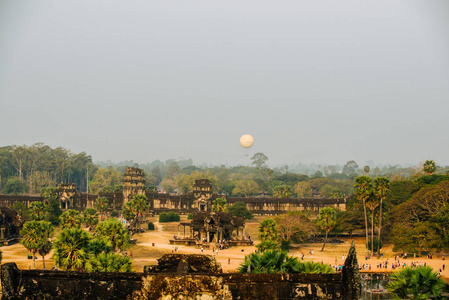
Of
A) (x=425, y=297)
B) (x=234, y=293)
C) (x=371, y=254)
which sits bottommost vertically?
(x=371, y=254)

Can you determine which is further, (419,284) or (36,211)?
(36,211)

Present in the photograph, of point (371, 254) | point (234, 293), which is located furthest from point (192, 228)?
point (234, 293)

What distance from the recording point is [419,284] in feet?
76.7

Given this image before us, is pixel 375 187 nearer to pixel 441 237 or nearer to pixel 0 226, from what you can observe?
pixel 441 237

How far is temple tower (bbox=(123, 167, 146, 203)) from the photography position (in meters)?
108

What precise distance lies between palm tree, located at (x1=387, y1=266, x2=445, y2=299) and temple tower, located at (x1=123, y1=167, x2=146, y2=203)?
295 feet

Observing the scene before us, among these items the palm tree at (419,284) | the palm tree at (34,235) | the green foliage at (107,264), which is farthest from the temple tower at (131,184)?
the palm tree at (419,284)

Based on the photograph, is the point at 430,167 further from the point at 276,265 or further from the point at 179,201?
the point at 276,265

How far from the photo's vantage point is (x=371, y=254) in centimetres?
5891

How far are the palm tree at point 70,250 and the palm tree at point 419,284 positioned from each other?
21.7 m

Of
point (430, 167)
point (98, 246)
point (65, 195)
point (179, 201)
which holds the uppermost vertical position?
point (430, 167)

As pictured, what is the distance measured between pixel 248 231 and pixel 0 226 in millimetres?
43002

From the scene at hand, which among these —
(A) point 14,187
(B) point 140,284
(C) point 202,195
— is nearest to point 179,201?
(C) point 202,195

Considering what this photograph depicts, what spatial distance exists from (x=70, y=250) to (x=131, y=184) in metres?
76.9
